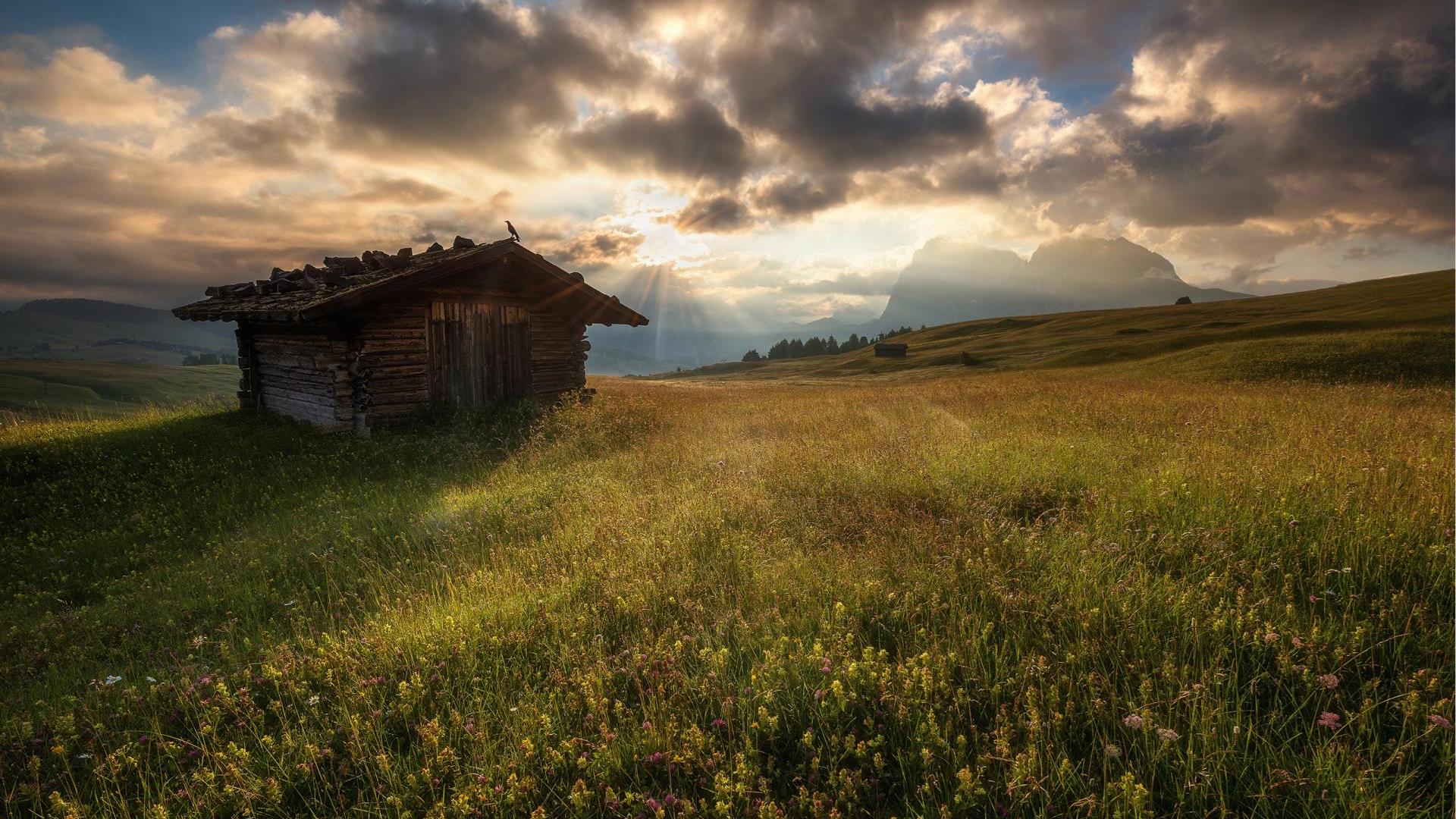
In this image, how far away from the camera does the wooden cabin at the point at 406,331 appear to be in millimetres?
13430

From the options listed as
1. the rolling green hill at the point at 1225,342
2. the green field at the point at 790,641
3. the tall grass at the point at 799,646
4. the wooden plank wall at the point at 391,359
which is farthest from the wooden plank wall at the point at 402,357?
the rolling green hill at the point at 1225,342

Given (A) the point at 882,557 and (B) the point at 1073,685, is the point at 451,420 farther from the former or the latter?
(B) the point at 1073,685

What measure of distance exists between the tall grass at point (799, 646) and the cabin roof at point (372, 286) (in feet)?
20.6

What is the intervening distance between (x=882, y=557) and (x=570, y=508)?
164 inches

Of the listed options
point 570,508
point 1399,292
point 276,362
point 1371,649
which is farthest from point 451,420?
point 1399,292

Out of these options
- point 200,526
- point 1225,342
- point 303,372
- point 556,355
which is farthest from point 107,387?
point 1225,342

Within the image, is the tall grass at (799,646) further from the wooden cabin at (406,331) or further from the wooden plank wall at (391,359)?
the wooden cabin at (406,331)

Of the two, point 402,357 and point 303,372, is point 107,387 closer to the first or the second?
point 303,372

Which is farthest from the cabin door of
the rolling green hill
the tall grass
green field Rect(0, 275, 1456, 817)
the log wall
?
the rolling green hill

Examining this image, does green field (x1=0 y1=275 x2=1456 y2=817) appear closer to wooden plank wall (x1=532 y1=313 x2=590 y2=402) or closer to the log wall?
the log wall

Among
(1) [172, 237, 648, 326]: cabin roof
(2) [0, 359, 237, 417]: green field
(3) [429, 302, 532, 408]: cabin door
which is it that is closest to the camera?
(1) [172, 237, 648, 326]: cabin roof

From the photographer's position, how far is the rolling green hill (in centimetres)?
2381

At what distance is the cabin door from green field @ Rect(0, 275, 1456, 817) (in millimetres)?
6749

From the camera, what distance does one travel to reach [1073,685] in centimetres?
295
